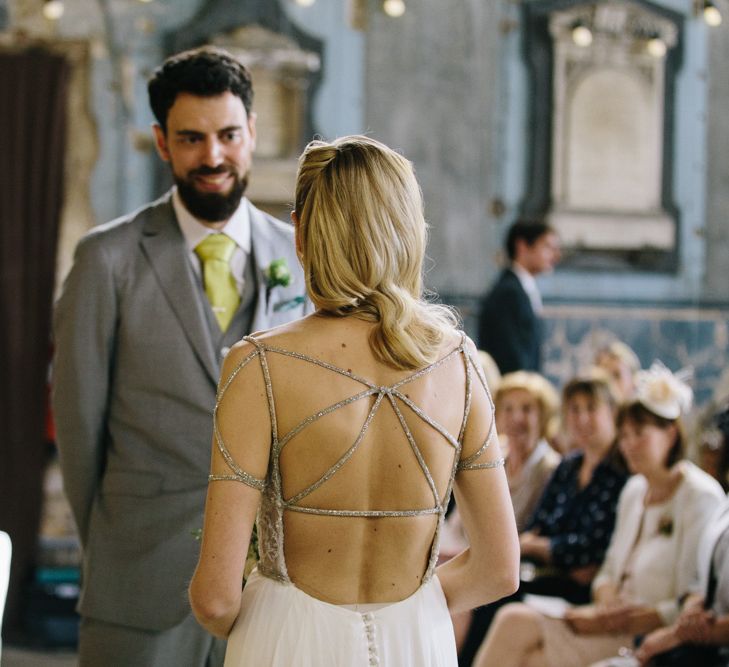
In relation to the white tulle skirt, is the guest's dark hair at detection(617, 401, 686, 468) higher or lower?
lower

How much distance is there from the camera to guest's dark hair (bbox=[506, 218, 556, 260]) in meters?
6.48

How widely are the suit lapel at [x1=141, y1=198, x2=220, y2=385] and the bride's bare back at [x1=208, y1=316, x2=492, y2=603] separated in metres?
0.83

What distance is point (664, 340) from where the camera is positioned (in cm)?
733

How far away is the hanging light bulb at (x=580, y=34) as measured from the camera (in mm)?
7227

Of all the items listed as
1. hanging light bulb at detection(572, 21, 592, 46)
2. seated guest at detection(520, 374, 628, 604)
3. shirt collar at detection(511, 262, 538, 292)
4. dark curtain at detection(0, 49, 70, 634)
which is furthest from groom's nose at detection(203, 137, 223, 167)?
hanging light bulb at detection(572, 21, 592, 46)

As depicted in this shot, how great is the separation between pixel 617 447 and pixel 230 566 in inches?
121

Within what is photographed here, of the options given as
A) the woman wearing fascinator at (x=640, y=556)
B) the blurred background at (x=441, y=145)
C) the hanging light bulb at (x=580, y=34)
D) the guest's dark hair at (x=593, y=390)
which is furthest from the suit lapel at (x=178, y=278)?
the hanging light bulb at (x=580, y=34)

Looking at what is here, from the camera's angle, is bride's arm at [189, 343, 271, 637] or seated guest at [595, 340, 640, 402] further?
seated guest at [595, 340, 640, 402]

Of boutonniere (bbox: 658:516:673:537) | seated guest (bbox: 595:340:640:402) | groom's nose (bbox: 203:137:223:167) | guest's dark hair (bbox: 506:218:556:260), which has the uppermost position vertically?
groom's nose (bbox: 203:137:223:167)

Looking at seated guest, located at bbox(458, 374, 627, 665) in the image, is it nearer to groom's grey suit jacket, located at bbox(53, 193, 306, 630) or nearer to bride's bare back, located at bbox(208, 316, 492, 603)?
groom's grey suit jacket, located at bbox(53, 193, 306, 630)

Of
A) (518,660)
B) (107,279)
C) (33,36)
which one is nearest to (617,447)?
(518,660)

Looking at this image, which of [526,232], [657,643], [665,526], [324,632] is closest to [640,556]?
[665,526]

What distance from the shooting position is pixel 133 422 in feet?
8.46

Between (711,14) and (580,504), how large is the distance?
4089mm
